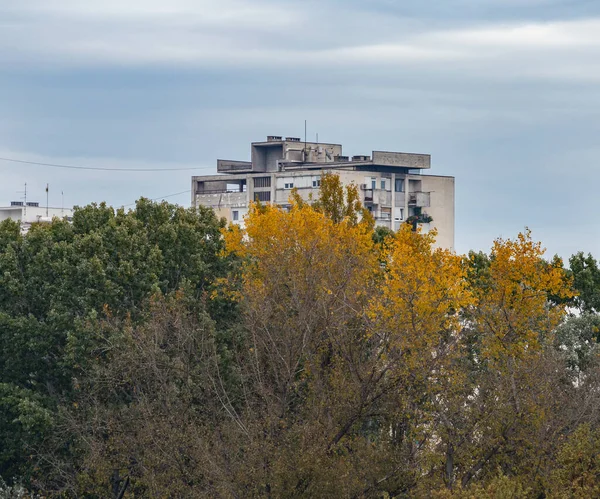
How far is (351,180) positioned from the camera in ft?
394

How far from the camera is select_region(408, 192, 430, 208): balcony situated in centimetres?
12462

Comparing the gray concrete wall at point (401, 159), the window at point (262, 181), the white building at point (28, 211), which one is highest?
the gray concrete wall at point (401, 159)

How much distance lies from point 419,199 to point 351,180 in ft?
27.4

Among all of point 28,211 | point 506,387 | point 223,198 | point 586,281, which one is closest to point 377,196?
point 223,198

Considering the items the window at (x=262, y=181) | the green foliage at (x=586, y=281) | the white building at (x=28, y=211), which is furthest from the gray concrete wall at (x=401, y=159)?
the green foliage at (x=586, y=281)

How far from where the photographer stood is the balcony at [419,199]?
409 feet

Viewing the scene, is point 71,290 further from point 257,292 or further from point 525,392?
point 525,392

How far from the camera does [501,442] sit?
3253 centimetres

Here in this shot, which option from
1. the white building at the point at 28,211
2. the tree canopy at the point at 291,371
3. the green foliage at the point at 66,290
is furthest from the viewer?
the white building at the point at 28,211

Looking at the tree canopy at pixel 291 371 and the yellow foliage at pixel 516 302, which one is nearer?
the tree canopy at pixel 291 371

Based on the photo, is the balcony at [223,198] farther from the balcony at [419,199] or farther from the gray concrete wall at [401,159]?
the balcony at [419,199]

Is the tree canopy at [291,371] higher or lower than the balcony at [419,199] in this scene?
lower

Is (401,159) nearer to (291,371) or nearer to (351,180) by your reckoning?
(351,180)

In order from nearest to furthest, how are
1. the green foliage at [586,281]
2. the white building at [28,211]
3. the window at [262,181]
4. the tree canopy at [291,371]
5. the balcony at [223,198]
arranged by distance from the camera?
the tree canopy at [291,371]
the green foliage at [586,281]
the window at [262,181]
the balcony at [223,198]
the white building at [28,211]
